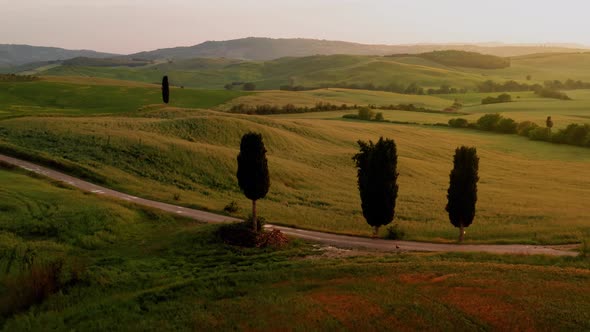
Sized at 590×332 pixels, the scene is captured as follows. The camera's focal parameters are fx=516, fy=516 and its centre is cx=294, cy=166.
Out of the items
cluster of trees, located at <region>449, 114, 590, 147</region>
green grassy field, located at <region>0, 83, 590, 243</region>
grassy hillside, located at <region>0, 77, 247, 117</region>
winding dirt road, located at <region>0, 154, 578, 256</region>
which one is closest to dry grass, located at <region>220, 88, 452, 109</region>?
grassy hillside, located at <region>0, 77, 247, 117</region>

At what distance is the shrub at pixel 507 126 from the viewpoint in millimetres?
133625

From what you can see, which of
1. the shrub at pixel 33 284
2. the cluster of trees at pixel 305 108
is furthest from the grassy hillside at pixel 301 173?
the cluster of trees at pixel 305 108

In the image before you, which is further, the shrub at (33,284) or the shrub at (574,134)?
the shrub at (574,134)

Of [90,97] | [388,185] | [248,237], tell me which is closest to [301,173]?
[388,185]

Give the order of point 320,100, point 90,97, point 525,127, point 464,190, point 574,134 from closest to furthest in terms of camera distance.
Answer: point 464,190
point 574,134
point 525,127
point 90,97
point 320,100

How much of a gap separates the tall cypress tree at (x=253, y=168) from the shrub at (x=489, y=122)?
10937 cm

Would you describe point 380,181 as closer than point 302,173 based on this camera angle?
Yes

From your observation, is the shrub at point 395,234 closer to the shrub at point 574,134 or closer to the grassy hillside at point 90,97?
the grassy hillside at point 90,97

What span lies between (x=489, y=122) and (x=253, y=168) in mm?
111140

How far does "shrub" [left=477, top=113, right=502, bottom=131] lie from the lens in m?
136

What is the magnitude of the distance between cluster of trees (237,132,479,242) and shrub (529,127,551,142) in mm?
91619

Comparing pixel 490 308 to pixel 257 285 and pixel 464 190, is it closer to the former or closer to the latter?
pixel 257 285

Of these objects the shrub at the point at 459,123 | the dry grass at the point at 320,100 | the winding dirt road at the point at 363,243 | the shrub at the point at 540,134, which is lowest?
the winding dirt road at the point at 363,243

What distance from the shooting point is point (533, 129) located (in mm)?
127312
